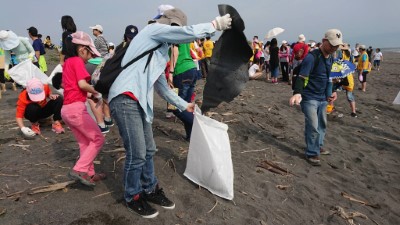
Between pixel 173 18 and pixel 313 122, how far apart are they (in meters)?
3.29

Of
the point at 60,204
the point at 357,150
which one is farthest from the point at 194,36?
the point at 357,150

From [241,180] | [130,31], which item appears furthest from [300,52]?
[130,31]

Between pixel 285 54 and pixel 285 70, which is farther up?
pixel 285 54

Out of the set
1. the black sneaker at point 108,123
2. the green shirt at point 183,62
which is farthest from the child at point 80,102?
the black sneaker at point 108,123

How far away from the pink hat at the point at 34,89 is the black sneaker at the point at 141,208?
3.55m

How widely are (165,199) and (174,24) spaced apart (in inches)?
75.3

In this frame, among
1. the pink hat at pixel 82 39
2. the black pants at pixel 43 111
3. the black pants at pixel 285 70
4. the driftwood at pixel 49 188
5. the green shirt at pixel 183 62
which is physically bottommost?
the black pants at pixel 285 70

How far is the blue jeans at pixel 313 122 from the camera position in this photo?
202 inches

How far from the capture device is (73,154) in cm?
485

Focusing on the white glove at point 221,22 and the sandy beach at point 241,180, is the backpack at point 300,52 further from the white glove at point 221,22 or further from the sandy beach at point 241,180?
the white glove at point 221,22

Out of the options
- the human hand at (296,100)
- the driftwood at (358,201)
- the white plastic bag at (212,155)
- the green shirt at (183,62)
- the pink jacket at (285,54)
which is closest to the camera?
the white plastic bag at (212,155)

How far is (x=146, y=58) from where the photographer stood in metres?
2.84

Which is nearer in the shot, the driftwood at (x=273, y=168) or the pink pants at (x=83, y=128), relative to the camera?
the pink pants at (x=83, y=128)

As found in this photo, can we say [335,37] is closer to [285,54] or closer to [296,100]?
[296,100]
